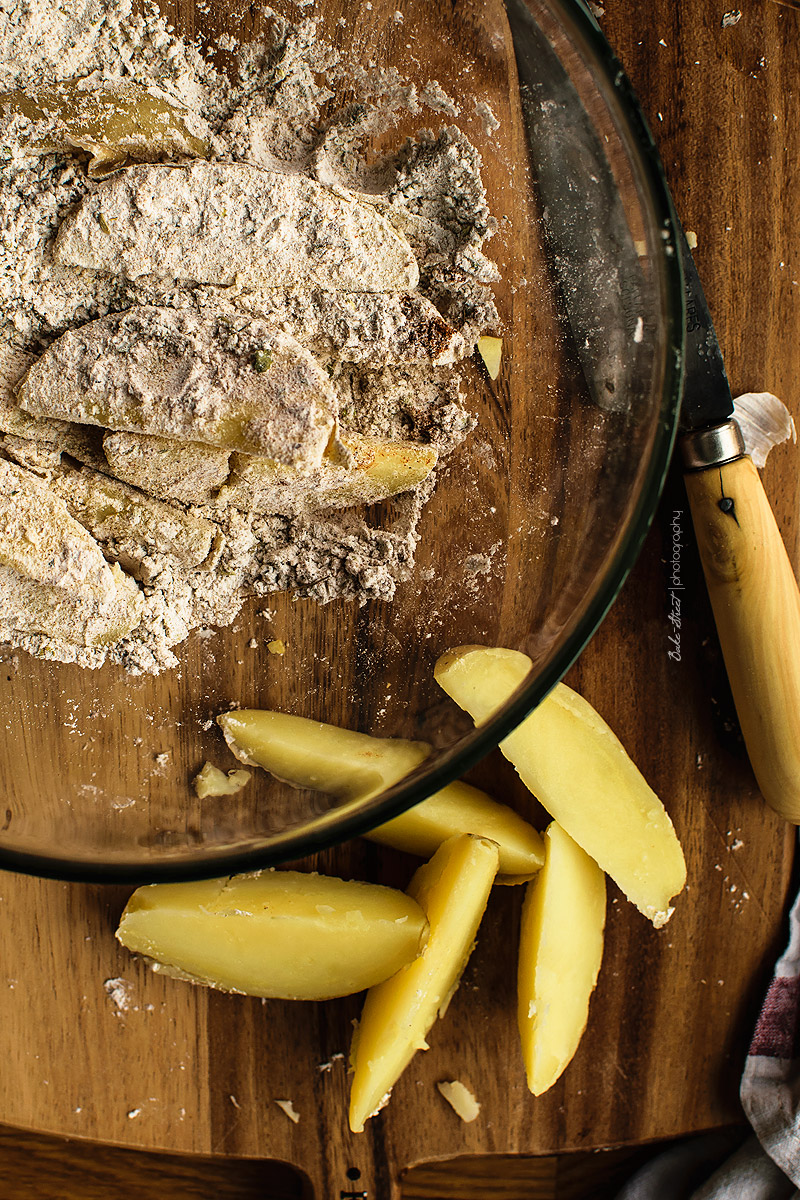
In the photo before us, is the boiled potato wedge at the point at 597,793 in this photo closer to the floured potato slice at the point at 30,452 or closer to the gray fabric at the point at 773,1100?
the gray fabric at the point at 773,1100

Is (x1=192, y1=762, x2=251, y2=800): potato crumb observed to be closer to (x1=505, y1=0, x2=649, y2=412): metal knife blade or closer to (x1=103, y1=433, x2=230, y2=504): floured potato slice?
(x1=103, y1=433, x2=230, y2=504): floured potato slice

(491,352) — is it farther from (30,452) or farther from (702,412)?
(30,452)

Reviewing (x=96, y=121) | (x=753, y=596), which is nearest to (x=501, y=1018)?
(x=753, y=596)

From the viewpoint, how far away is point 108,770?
0.80 m

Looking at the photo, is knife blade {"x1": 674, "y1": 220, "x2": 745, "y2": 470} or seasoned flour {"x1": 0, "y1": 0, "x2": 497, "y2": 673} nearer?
seasoned flour {"x1": 0, "y1": 0, "x2": 497, "y2": 673}

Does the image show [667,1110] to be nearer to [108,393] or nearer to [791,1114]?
[791,1114]

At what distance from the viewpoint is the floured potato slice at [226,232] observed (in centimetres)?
68

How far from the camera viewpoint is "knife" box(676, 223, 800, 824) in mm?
794

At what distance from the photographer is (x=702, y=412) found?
0.79 m

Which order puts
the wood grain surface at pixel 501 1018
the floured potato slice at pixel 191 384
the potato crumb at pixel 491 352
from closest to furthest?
the floured potato slice at pixel 191 384, the potato crumb at pixel 491 352, the wood grain surface at pixel 501 1018

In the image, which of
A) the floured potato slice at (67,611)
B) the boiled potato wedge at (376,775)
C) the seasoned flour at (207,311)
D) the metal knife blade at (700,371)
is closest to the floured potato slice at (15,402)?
the seasoned flour at (207,311)

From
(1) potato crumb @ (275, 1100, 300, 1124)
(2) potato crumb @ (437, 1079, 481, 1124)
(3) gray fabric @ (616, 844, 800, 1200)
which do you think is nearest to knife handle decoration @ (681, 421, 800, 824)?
(3) gray fabric @ (616, 844, 800, 1200)

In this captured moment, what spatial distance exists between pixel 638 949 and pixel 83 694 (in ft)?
2.01

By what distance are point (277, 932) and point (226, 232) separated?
609 mm
